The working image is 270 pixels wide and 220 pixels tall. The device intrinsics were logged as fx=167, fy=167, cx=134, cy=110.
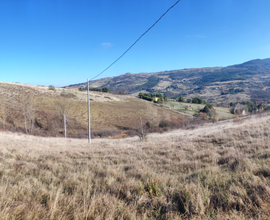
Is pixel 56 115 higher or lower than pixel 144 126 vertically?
lower

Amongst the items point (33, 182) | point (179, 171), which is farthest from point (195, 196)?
point (33, 182)

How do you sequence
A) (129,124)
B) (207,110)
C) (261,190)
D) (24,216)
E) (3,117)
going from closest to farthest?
(24,216) < (261,190) < (3,117) < (129,124) < (207,110)

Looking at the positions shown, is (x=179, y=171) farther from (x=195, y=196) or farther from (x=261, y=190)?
(x=261, y=190)

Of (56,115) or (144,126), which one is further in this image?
(56,115)

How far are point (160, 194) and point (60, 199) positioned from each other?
1924 millimetres

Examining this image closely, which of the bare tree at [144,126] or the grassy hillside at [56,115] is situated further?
the grassy hillside at [56,115]

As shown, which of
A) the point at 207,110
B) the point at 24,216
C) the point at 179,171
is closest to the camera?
the point at 24,216

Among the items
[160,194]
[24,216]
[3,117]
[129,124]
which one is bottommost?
[129,124]

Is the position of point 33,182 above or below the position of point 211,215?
below

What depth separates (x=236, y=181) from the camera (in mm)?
3541

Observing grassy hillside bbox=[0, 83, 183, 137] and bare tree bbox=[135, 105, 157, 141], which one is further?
grassy hillside bbox=[0, 83, 183, 137]

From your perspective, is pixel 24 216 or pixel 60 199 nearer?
pixel 24 216

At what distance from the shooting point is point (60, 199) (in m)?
3.07

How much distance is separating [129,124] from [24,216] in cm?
5216
